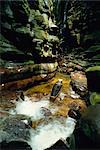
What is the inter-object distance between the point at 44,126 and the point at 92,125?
118 inches

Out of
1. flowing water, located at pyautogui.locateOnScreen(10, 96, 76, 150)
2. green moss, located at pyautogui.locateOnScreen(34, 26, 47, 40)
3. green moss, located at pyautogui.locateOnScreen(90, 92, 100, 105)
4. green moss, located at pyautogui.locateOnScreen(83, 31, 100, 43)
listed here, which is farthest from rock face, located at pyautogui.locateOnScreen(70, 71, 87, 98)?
green moss, located at pyautogui.locateOnScreen(83, 31, 100, 43)

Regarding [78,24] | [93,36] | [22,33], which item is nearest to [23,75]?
[22,33]

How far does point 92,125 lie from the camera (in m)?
6.75

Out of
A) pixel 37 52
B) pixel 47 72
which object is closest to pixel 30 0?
pixel 37 52

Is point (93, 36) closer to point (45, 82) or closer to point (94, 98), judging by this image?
Answer: point (45, 82)

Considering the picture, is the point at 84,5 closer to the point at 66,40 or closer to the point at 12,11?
the point at 66,40

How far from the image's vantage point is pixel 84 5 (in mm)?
21922

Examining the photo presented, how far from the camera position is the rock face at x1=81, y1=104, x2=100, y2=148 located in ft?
21.4

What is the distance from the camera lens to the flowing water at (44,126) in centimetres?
850

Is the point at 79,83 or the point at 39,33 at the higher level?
the point at 39,33

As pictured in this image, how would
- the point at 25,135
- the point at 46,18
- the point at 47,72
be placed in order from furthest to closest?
the point at 46,18
the point at 47,72
the point at 25,135

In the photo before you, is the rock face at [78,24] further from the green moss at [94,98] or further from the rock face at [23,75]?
the green moss at [94,98]

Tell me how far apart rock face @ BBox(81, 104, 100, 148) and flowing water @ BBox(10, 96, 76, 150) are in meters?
1.02

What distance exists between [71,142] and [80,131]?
0.49 m
